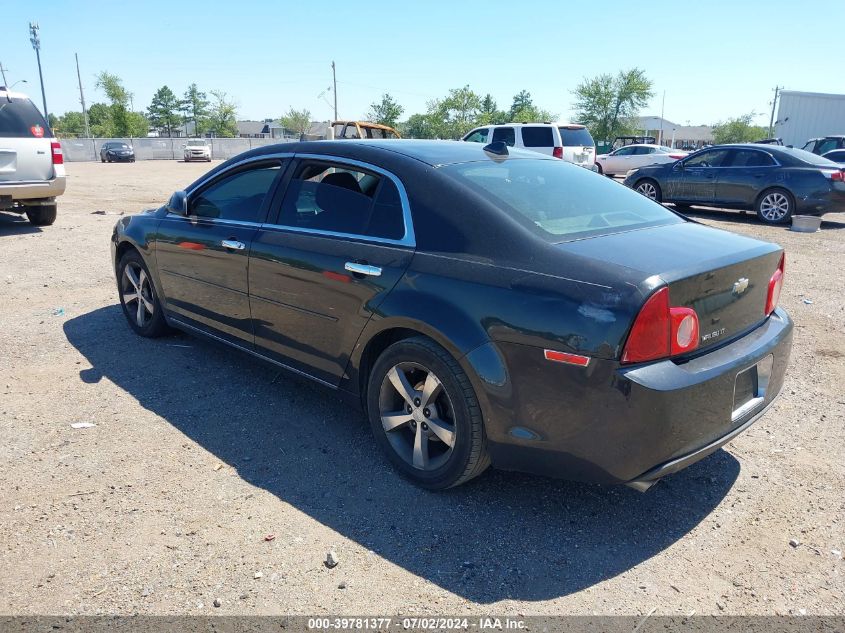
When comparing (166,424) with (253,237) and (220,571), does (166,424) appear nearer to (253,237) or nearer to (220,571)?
(253,237)

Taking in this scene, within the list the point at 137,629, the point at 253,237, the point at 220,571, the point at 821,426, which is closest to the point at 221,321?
the point at 253,237

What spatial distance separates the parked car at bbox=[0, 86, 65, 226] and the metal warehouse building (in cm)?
4482

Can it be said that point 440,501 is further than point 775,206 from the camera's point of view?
No

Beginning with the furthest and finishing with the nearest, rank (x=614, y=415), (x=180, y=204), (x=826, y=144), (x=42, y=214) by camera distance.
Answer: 1. (x=826, y=144)
2. (x=42, y=214)
3. (x=180, y=204)
4. (x=614, y=415)

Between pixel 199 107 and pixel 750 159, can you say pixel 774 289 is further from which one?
pixel 199 107

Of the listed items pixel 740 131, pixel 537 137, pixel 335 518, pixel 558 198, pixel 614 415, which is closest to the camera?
pixel 614 415

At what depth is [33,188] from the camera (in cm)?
1019

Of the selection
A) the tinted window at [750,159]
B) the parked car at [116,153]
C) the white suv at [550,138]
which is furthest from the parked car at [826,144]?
the parked car at [116,153]

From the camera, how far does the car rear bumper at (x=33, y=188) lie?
9938mm

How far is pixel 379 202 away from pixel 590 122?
6672 cm

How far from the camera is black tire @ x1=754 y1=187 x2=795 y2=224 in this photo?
491 inches

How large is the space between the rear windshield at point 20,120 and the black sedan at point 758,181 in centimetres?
1034

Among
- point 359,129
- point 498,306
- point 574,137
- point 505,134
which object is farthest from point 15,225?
point 574,137

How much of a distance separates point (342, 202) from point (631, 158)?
2630cm
